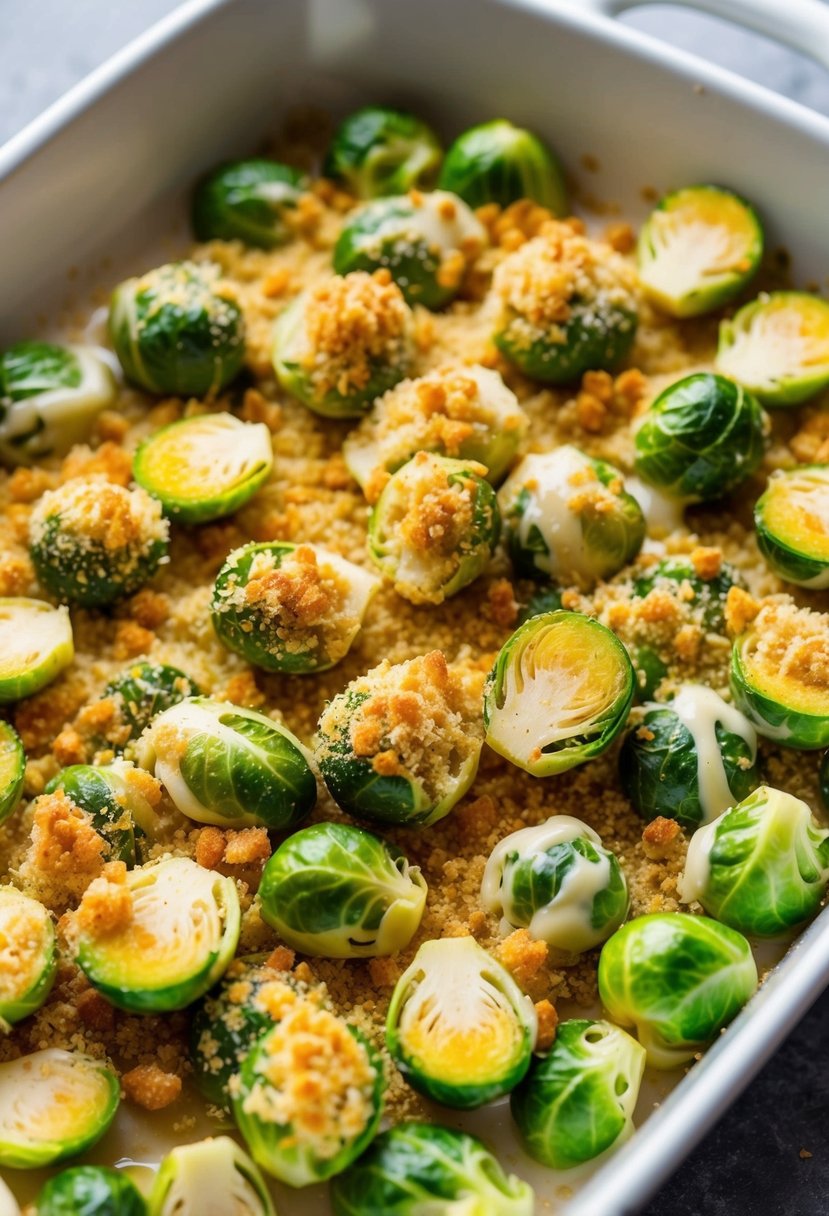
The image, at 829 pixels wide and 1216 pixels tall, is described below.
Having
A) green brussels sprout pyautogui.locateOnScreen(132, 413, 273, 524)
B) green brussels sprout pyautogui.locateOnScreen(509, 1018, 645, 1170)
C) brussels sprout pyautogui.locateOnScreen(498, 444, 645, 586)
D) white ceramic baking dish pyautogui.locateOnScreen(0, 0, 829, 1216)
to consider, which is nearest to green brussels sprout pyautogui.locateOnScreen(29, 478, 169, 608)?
green brussels sprout pyautogui.locateOnScreen(132, 413, 273, 524)

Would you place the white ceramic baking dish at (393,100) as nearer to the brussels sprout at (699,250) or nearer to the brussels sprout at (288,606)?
the brussels sprout at (699,250)

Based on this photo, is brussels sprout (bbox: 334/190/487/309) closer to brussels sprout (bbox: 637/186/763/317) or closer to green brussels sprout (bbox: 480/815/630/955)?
brussels sprout (bbox: 637/186/763/317)

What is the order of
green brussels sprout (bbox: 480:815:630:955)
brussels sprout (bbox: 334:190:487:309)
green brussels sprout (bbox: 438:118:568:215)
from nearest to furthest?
green brussels sprout (bbox: 480:815:630:955) < brussels sprout (bbox: 334:190:487:309) < green brussels sprout (bbox: 438:118:568:215)

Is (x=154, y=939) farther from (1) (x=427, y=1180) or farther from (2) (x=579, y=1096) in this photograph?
(2) (x=579, y=1096)

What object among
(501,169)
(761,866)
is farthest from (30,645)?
(501,169)

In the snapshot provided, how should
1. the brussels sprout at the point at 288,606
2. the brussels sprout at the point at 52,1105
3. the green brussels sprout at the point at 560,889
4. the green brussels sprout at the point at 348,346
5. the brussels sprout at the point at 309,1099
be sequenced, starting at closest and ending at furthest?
1. the brussels sprout at the point at 309,1099
2. the brussels sprout at the point at 52,1105
3. the green brussels sprout at the point at 560,889
4. the brussels sprout at the point at 288,606
5. the green brussels sprout at the point at 348,346

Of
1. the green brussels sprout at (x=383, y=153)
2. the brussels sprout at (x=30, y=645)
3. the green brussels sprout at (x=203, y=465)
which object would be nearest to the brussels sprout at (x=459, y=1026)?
the brussels sprout at (x=30, y=645)
